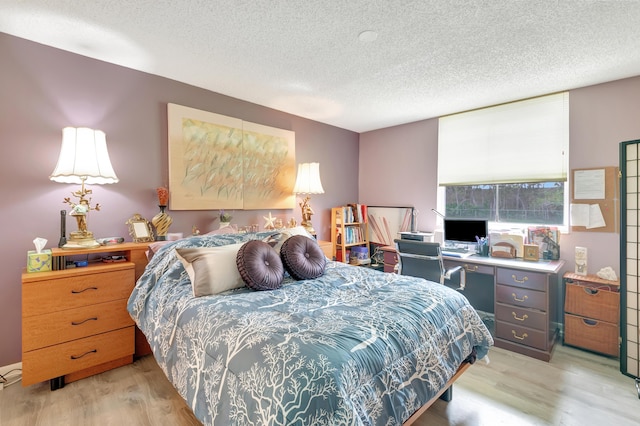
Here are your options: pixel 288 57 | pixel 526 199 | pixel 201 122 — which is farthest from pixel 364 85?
pixel 526 199

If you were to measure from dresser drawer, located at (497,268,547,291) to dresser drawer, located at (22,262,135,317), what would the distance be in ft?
10.4

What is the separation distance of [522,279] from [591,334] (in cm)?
73

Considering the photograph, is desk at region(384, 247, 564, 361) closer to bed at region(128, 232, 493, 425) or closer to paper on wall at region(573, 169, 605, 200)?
paper on wall at region(573, 169, 605, 200)

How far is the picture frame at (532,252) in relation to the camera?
2.88 m

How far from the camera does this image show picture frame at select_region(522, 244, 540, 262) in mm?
2877

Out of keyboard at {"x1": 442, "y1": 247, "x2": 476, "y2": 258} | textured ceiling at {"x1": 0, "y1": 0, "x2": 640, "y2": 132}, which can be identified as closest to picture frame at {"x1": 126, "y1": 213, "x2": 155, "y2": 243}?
textured ceiling at {"x1": 0, "y1": 0, "x2": 640, "y2": 132}

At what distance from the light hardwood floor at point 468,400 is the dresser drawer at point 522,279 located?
0.65 metres

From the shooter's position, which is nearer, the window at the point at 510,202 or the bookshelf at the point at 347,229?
the window at the point at 510,202

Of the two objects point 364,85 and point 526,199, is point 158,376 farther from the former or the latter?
point 526,199

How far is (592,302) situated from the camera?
257 centimetres

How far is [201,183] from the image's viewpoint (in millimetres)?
2938

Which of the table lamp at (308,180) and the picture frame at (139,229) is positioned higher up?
the table lamp at (308,180)

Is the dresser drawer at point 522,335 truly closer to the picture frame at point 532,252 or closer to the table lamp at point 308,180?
the picture frame at point 532,252

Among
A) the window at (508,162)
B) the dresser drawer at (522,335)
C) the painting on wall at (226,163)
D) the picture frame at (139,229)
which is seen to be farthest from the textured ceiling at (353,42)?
the dresser drawer at (522,335)
